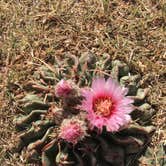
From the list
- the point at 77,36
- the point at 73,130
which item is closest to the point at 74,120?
the point at 73,130

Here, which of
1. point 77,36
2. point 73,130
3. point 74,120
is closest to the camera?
point 73,130

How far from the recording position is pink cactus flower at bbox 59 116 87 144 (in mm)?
2824

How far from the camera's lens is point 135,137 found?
313 centimetres

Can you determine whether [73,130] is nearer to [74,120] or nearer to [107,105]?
[74,120]

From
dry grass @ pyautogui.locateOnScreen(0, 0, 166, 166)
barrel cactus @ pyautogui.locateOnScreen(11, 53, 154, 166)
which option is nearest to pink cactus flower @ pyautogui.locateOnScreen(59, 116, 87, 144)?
Answer: barrel cactus @ pyautogui.locateOnScreen(11, 53, 154, 166)

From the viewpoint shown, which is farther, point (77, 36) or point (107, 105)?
point (77, 36)

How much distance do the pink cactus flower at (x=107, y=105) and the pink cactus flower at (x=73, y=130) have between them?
0.20 ft

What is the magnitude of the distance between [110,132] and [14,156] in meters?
0.66

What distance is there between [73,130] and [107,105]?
240 mm

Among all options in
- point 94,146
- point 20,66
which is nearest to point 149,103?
point 94,146

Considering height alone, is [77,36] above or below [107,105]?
above

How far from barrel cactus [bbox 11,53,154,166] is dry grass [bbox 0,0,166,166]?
0.11 metres

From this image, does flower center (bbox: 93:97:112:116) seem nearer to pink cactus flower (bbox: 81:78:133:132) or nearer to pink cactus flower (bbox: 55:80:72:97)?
pink cactus flower (bbox: 81:78:133:132)

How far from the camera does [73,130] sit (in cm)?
283
